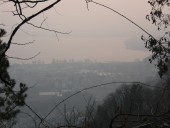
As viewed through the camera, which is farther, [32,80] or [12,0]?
[32,80]

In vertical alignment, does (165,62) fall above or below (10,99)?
above

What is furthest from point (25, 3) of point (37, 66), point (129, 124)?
point (37, 66)

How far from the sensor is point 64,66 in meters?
114

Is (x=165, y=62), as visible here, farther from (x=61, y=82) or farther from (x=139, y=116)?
(x=61, y=82)

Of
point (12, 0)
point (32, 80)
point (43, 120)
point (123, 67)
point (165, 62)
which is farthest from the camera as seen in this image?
point (123, 67)

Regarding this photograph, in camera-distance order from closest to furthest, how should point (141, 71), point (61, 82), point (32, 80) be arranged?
point (32, 80)
point (61, 82)
point (141, 71)

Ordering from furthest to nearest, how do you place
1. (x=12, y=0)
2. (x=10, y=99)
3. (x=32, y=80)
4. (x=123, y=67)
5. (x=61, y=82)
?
1. (x=123, y=67)
2. (x=61, y=82)
3. (x=32, y=80)
4. (x=10, y=99)
5. (x=12, y=0)

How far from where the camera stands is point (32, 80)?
77.2 metres

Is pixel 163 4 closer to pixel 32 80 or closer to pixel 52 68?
pixel 32 80

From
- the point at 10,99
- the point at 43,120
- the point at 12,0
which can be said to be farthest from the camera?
A: the point at 10,99

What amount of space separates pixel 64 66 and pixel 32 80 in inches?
1451

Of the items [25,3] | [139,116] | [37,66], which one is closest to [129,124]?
[139,116]

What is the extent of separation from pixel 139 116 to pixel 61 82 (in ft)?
264

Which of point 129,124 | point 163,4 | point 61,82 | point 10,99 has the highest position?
point 163,4
